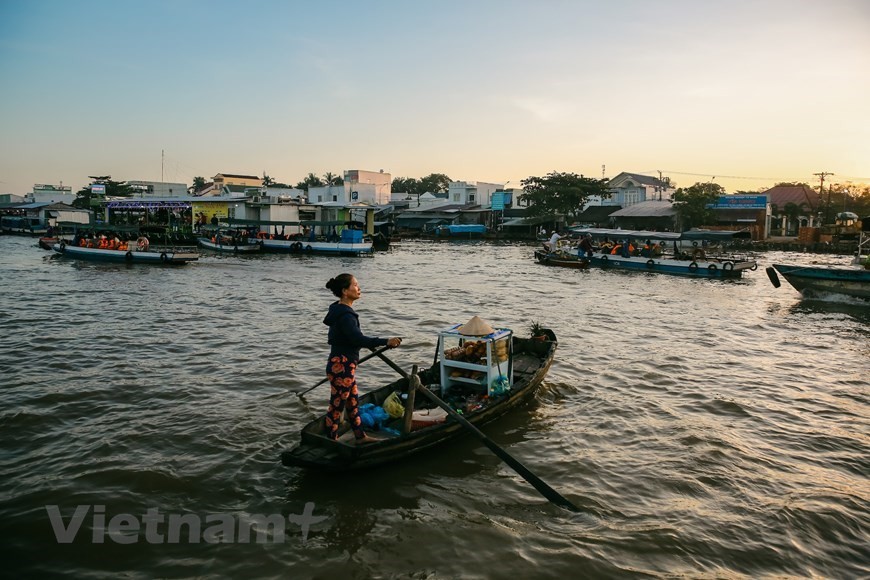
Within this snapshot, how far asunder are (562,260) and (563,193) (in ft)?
74.1

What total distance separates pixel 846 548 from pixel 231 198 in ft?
138

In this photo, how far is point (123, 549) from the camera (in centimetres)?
483

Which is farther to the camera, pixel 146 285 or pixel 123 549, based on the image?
pixel 146 285

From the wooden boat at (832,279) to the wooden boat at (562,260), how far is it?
10.4 meters

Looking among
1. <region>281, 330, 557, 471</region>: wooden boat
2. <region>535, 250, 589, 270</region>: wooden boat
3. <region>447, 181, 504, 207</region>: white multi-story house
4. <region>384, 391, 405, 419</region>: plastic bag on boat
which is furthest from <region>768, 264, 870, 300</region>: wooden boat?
<region>447, 181, 504, 207</region>: white multi-story house

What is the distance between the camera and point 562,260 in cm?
3033

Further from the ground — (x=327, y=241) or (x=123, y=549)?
(x=327, y=241)

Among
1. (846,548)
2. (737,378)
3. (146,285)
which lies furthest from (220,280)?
(846,548)

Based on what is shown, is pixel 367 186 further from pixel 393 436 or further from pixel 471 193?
pixel 393 436

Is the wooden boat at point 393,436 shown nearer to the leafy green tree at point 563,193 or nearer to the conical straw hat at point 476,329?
the conical straw hat at point 476,329

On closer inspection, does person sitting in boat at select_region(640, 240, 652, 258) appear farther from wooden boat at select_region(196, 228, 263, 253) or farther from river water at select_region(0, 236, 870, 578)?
wooden boat at select_region(196, 228, 263, 253)

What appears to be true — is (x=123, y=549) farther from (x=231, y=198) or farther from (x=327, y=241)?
(x=231, y=198)

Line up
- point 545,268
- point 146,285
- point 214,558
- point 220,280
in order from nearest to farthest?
1. point 214,558
2. point 146,285
3. point 220,280
4. point 545,268

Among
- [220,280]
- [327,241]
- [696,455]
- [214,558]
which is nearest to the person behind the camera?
[214,558]
